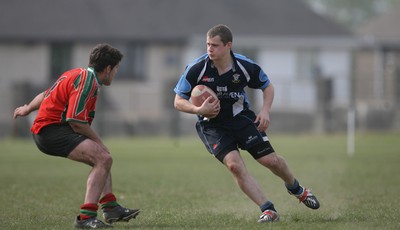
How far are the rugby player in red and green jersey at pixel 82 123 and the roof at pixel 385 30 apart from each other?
118ft

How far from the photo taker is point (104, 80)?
8.20 meters

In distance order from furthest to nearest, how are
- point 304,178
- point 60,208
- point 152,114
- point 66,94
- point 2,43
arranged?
1. point 2,43
2. point 152,114
3. point 304,178
4. point 60,208
5. point 66,94

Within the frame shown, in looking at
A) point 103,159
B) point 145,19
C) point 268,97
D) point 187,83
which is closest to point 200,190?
point 268,97

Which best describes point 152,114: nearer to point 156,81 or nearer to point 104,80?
point 156,81

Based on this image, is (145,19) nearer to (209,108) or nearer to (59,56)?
(59,56)

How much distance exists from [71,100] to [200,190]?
4.88 metres

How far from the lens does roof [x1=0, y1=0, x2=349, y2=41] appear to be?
37.3m

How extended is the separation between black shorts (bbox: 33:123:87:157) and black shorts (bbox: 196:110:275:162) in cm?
137

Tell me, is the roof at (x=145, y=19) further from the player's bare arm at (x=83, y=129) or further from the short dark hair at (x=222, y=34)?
the player's bare arm at (x=83, y=129)

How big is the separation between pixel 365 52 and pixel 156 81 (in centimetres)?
1436

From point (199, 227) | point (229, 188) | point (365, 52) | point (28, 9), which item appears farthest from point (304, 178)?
point (365, 52)

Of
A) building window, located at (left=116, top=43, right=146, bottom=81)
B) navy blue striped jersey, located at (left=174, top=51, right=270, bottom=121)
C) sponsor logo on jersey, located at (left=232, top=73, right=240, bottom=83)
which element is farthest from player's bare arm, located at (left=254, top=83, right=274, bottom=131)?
building window, located at (left=116, top=43, right=146, bottom=81)

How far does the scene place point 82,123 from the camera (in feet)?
26.2

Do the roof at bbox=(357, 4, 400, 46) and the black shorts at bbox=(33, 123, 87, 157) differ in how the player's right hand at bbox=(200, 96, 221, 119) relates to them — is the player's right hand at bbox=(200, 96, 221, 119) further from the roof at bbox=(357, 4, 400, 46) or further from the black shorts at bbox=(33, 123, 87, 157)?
the roof at bbox=(357, 4, 400, 46)
